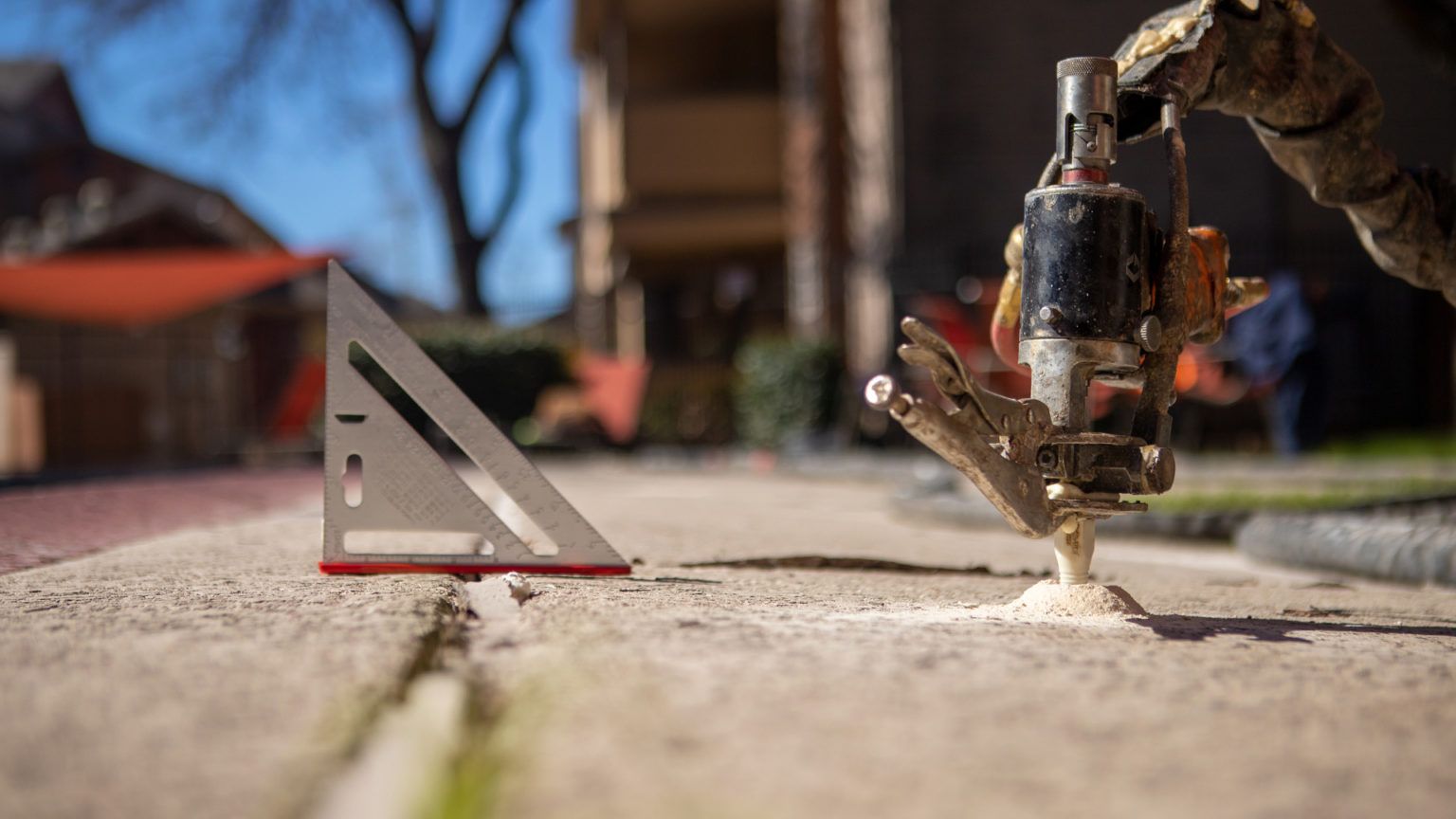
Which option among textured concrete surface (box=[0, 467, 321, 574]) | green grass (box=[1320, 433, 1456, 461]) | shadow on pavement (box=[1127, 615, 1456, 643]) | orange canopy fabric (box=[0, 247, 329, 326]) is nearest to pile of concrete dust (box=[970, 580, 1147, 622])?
shadow on pavement (box=[1127, 615, 1456, 643])

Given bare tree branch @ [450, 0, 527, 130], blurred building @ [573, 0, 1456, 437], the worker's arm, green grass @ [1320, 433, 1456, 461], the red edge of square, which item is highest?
bare tree branch @ [450, 0, 527, 130]

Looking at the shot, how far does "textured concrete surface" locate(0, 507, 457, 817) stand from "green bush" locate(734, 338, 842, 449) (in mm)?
10449

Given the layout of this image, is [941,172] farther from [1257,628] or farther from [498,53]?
[1257,628]

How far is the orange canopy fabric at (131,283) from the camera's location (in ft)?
38.1

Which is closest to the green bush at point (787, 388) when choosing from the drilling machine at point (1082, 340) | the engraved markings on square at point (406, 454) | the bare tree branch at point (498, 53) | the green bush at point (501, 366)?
the green bush at point (501, 366)

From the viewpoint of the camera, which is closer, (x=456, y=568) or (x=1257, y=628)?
(x=1257, y=628)

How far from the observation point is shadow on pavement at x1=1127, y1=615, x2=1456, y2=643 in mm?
2102

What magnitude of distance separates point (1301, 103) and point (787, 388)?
10472 mm

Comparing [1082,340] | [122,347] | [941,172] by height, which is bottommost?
[1082,340]

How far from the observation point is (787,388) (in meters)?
13.2

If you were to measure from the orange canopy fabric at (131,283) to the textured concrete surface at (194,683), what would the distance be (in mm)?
9662

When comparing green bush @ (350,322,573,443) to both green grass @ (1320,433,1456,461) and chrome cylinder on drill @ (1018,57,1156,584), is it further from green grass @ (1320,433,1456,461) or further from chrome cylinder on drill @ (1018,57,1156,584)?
chrome cylinder on drill @ (1018,57,1156,584)

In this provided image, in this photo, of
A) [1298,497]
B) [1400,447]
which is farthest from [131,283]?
[1400,447]

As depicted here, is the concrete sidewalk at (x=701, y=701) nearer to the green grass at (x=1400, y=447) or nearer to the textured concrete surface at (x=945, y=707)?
the textured concrete surface at (x=945, y=707)
